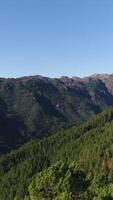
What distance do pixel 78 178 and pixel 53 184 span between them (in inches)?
196

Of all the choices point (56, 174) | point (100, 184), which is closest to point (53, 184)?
point (56, 174)

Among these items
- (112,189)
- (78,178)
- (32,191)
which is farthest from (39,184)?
(112,189)

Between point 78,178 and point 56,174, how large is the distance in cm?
420

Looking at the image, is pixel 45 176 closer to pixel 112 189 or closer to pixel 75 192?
pixel 75 192

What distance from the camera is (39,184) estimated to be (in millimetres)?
78688

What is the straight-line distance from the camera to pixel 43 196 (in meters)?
78.3

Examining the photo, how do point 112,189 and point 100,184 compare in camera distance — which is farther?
point 100,184

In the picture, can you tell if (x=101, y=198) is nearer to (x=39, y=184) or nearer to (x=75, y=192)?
(x=75, y=192)

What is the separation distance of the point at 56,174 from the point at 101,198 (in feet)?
29.1

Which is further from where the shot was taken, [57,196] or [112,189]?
[112,189]

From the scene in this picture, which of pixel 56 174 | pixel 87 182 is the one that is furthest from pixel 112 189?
pixel 56 174

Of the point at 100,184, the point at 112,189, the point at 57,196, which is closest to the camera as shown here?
the point at 57,196

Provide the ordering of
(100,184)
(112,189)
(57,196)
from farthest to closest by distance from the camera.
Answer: (100,184) < (112,189) < (57,196)

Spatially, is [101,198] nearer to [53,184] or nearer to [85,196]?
[85,196]
